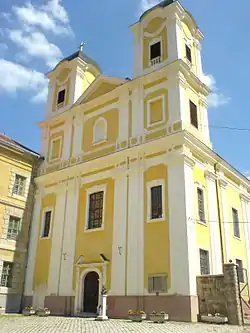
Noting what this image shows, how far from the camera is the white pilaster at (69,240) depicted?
20266mm

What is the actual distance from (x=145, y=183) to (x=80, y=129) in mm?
7213

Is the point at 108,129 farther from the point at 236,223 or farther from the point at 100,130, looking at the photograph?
the point at 236,223

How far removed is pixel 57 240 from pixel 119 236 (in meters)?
4.63

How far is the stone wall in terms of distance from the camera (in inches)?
598

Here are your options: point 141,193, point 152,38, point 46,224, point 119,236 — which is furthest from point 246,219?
point 152,38

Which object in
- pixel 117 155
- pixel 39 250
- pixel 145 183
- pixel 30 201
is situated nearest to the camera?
pixel 145 183

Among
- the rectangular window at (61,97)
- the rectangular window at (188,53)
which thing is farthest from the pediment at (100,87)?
the rectangular window at (188,53)

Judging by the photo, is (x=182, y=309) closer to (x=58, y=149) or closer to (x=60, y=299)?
(x=60, y=299)

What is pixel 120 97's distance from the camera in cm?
2270

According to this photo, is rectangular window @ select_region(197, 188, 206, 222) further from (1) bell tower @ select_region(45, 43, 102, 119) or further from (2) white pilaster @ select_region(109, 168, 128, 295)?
(1) bell tower @ select_region(45, 43, 102, 119)

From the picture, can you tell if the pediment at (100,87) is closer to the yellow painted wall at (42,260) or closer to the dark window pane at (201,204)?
the yellow painted wall at (42,260)

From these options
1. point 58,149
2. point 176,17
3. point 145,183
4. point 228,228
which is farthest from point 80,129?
point 228,228

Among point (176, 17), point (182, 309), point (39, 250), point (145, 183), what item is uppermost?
point (176, 17)

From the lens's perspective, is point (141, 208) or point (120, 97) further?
point (120, 97)
